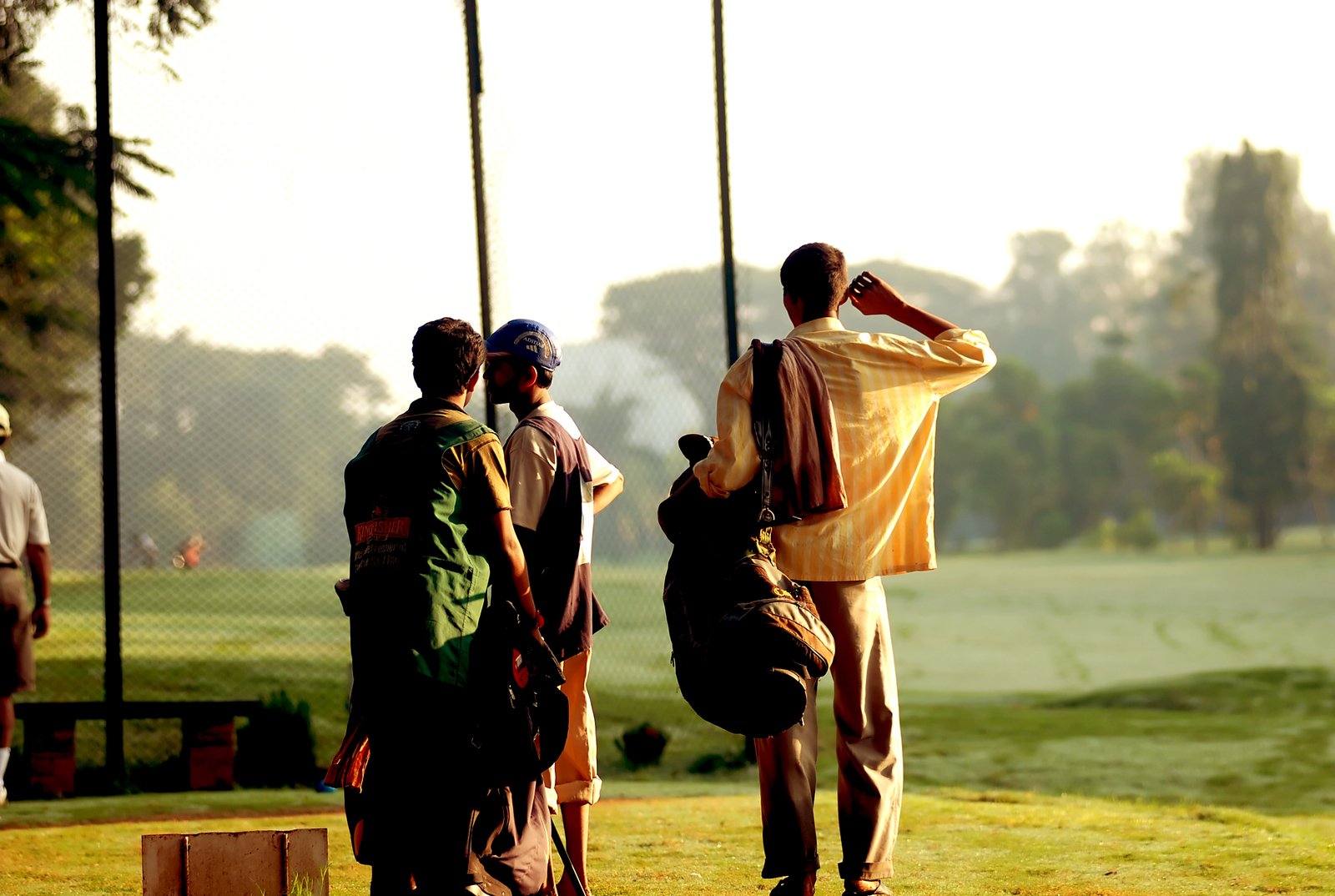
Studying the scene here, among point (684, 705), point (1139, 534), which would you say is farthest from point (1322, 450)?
point (684, 705)

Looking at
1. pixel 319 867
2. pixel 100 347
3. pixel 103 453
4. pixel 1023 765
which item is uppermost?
pixel 100 347

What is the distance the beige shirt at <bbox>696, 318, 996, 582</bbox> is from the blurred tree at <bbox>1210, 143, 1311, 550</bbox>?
54348 millimetres

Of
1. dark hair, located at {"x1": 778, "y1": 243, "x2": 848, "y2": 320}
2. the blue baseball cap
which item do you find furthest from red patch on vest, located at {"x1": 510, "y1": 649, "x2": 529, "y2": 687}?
dark hair, located at {"x1": 778, "y1": 243, "x2": 848, "y2": 320}

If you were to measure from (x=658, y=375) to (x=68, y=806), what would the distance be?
4526 millimetres

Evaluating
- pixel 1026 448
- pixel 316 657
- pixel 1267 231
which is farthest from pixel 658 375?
pixel 1026 448

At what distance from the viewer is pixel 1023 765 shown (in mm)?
8445

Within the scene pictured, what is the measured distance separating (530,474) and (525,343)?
353mm

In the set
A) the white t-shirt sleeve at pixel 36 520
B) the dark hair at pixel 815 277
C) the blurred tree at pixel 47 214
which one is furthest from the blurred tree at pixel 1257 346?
the dark hair at pixel 815 277

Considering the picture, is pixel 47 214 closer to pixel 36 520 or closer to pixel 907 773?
pixel 36 520

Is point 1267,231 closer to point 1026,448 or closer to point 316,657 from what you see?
point 1026,448

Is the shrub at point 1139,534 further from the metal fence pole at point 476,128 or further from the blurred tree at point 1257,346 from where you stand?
the metal fence pole at point 476,128

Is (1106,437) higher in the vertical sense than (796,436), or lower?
higher

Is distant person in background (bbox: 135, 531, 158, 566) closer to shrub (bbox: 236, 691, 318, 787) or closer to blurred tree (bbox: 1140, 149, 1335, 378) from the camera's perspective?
shrub (bbox: 236, 691, 318, 787)

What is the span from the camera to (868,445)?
3842 mm
